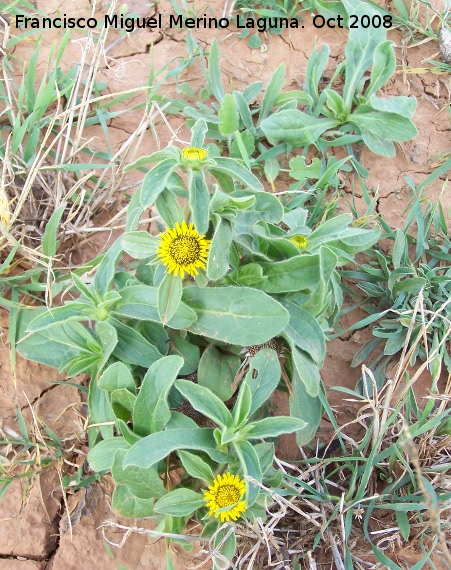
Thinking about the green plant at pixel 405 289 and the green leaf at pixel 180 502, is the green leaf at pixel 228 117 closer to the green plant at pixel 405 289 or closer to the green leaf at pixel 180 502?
the green plant at pixel 405 289

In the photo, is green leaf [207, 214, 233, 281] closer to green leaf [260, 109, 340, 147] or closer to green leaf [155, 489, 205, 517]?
green leaf [155, 489, 205, 517]

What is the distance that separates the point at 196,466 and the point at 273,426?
0.26 meters

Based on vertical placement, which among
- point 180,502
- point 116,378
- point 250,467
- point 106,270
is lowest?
point 180,502

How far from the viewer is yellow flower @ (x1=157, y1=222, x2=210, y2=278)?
5.52 ft

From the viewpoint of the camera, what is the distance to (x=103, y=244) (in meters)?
2.54

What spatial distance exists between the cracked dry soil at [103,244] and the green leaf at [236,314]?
26.5 inches

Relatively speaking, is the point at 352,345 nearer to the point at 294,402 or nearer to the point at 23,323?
the point at 294,402

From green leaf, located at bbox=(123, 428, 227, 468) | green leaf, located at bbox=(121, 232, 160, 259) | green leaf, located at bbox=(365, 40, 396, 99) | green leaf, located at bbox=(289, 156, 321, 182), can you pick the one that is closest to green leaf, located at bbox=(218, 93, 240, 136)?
green leaf, located at bbox=(289, 156, 321, 182)

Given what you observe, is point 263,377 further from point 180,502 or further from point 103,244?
point 103,244

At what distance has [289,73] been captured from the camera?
2980mm

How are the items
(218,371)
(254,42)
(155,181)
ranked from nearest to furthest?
(155,181) → (218,371) → (254,42)

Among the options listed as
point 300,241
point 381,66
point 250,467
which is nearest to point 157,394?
point 250,467

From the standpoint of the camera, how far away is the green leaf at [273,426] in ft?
5.55

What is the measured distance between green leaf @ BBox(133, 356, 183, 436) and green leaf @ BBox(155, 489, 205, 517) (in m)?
0.20
